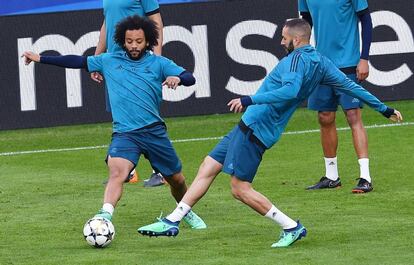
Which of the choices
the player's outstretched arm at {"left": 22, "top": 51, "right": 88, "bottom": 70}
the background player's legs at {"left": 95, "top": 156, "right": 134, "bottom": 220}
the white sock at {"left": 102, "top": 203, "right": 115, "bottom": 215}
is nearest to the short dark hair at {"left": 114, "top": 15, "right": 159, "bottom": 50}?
the player's outstretched arm at {"left": 22, "top": 51, "right": 88, "bottom": 70}

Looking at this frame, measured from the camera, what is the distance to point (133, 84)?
11.0 metres

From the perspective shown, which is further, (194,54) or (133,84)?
(194,54)

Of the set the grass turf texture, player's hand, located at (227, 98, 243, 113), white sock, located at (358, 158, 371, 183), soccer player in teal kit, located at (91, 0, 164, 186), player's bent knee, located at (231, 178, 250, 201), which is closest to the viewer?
player's hand, located at (227, 98, 243, 113)

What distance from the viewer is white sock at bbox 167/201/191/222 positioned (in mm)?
10500

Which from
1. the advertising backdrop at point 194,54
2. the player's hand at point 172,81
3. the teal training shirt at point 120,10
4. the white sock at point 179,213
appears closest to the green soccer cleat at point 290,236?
the white sock at point 179,213

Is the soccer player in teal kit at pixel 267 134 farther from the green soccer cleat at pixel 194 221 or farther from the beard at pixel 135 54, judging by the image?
the beard at pixel 135 54

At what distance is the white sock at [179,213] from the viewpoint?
10.5 meters

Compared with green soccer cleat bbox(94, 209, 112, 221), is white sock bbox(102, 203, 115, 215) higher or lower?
higher

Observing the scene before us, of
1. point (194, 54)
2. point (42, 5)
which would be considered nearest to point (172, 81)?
point (194, 54)

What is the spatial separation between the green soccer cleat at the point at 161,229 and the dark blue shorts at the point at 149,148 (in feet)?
2.04

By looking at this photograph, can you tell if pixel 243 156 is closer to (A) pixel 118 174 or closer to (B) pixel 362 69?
(A) pixel 118 174

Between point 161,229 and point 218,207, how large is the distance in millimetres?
1912


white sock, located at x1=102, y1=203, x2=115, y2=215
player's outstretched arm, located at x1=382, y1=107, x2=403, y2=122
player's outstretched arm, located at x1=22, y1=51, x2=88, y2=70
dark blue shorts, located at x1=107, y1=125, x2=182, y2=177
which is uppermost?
player's outstretched arm, located at x1=22, y1=51, x2=88, y2=70

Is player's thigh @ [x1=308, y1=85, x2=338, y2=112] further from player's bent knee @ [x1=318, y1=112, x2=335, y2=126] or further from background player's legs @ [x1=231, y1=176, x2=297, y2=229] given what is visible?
background player's legs @ [x1=231, y1=176, x2=297, y2=229]
